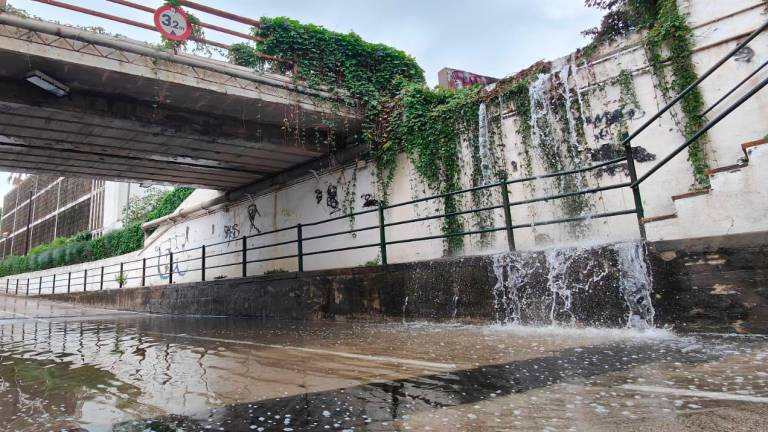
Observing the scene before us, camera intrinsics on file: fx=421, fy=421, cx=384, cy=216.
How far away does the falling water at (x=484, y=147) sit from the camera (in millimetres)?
9031

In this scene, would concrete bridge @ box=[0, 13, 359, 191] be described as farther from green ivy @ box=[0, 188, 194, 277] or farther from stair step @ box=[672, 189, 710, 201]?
stair step @ box=[672, 189, 710, 201]

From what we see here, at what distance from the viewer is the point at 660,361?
318 centimetres

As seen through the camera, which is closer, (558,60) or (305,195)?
(558,60)

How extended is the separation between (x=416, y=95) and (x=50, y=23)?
712cm

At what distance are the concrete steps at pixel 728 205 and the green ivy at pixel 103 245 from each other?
65.0 feet

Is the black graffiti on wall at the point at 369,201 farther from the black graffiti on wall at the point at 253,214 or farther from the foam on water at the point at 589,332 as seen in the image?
the foam on water at the point at 589,332

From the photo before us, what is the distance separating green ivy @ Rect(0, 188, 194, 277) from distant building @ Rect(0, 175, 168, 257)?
2.48 metres

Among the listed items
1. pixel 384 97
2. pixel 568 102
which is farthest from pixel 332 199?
pixel 568 102

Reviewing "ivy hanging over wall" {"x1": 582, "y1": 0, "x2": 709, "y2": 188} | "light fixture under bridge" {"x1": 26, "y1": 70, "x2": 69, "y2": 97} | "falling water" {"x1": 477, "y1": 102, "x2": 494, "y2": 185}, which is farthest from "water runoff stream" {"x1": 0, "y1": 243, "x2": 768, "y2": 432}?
"light fixture under bridge" {"x1": 26, "y1": 70, "x2": 69, "y2": 97}

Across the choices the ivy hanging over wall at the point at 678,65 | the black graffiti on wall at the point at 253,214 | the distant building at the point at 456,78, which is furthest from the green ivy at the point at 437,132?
the black graffiti on wall at the point at 253,214

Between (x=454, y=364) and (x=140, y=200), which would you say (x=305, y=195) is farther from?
(x=140, y=200)

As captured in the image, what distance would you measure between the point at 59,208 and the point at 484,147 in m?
44.7

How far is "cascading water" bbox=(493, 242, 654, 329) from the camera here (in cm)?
477

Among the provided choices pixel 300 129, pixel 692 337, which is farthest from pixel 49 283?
pixel 692 337
